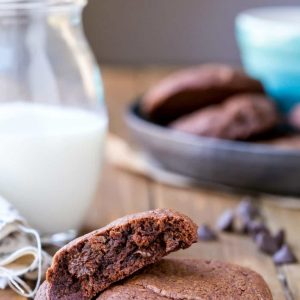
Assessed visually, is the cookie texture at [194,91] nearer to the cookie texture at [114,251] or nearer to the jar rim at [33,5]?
the jar rim at [33,5]

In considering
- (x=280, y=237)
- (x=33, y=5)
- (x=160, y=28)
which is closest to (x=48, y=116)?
(x=33, y=5)

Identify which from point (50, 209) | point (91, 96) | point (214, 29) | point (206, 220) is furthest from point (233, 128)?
point (214, 29)

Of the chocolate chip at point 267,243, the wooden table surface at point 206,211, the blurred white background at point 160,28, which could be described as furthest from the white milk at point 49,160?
the blurred white background at point 160,28

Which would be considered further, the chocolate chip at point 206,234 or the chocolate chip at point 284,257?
the chocolate chip at point 206,234

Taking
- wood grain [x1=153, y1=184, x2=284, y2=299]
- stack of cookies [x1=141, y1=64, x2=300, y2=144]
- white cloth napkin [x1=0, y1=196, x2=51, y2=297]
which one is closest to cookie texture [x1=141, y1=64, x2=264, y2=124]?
stack of cookies [x1=141, y1=64, x2=300, y2=144]

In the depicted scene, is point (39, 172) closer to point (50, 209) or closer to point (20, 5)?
point (50, 209)
